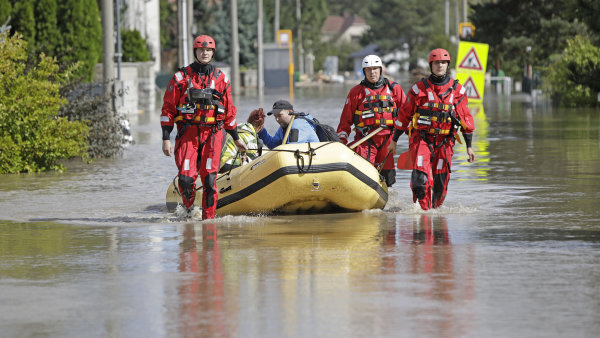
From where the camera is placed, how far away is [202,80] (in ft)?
43.2

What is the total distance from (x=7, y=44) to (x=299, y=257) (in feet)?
33.3

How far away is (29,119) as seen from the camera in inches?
758

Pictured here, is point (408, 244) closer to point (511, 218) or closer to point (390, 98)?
point (511, 218)

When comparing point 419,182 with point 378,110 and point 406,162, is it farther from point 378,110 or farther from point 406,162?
point 378,110

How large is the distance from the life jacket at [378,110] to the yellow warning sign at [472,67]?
53.8ft

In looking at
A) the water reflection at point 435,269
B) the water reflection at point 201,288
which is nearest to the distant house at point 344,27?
the water reflection at point 435,269

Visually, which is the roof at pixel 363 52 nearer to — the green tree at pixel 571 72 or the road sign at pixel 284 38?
the road sign at pixel 284 38

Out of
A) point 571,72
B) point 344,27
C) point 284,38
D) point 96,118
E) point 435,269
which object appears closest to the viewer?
point 435,269

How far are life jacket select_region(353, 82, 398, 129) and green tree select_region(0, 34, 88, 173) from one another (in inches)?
244

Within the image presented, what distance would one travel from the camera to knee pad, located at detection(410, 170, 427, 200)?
13.8 m

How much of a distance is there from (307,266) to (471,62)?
21.9 metres

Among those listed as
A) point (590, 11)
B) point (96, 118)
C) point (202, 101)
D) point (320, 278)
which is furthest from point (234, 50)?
point (320, 278)

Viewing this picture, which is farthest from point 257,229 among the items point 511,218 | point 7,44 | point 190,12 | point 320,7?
point 320,7

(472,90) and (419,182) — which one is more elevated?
(472,90)
